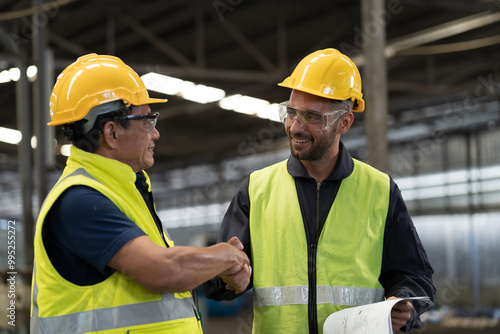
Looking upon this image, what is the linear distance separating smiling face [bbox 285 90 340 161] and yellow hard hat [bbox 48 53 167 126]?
2.53ft

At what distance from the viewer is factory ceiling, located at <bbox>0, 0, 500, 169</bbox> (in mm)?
9891

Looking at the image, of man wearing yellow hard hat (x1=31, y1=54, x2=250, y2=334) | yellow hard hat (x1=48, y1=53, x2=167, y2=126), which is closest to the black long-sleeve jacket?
man wearing yellow hard hat (x1=31, y1=54, x2=250, y2=334)

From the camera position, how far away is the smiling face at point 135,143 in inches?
86.0

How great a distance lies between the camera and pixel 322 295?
2.53 metres

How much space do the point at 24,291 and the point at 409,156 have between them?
1459 centimetres

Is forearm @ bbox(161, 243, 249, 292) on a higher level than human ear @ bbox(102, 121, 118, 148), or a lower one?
lower

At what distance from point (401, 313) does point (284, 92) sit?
12248mm

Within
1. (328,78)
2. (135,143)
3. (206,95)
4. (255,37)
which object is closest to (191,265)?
(135,143)

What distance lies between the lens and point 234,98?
1492cm

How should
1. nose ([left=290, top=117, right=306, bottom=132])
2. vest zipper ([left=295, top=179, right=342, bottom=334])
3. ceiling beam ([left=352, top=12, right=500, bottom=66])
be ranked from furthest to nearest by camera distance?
ceiling beam ([left=352, top=12, right=500, bottom=66]), nose ([left=290, top=117, right=306, bottom=132]), vest zipper ([left=295, top=179, right=342, bottom=334])

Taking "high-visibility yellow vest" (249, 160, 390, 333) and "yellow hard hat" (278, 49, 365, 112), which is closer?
"high-visibility yellow vest" (249, 160, 390, 333)

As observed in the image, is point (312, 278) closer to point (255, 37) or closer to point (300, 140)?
point (300, 140)

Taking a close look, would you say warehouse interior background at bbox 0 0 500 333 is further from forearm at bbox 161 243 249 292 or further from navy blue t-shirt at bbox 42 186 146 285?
forearm at bbox 161 243 249 292

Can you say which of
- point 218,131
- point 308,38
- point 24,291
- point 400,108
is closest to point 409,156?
point 400,108
